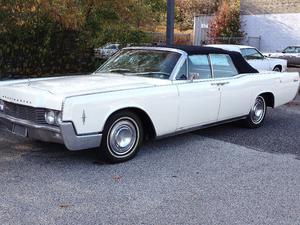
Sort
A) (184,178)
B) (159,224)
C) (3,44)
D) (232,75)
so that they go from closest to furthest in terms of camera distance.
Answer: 1. (159,224)
2. (184,178)
3. (232,75)
4. (3,44)

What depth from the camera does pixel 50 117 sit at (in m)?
5.12

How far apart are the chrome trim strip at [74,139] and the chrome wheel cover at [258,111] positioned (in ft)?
11.1

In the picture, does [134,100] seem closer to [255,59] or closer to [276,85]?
[276,85]

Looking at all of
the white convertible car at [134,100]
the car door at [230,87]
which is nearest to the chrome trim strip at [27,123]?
the white convertible car at [134,100]

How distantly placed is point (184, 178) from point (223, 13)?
2866cm

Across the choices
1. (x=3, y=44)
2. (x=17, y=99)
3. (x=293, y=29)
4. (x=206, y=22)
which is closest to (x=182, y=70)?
(x=17, y=99)

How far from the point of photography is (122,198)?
4.49 metres

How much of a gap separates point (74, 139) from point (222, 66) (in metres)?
3.07

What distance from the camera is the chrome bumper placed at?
16.3 ft

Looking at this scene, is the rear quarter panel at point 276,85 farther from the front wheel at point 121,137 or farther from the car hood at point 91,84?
the front wheel at point 121,137

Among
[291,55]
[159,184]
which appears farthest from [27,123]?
[291,55]

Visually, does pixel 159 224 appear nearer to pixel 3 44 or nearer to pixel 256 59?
pixel 3 44

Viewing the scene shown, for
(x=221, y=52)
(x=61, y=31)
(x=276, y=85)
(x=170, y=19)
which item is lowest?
(x=276, y=85)

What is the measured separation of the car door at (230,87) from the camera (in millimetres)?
6832
